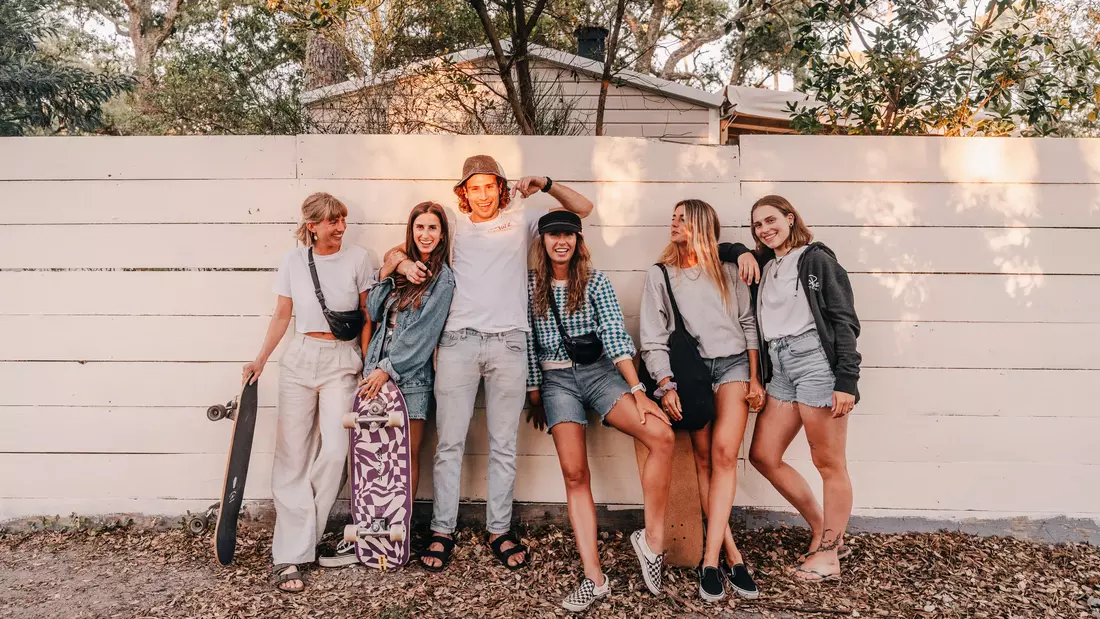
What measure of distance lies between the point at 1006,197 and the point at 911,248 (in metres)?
0.56

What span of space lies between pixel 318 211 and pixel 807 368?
2.43 metres

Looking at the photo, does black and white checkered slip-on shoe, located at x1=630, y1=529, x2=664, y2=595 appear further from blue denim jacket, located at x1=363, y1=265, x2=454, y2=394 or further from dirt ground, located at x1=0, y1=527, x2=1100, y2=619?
blue denim jacket, located at x1=363, y1=265, x2=454, y2=394

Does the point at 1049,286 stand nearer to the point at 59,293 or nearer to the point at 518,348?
the point at 518,348

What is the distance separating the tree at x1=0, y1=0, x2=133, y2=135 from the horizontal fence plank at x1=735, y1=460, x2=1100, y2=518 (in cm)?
471

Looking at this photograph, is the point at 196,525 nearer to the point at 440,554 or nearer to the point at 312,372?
the point at 312,372

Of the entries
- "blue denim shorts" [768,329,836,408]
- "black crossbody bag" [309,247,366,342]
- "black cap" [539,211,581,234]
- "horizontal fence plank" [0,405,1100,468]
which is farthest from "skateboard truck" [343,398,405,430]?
"blue denim shorts" [768,329,836,408]

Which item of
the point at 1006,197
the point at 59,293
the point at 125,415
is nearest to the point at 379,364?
the point at 125,415

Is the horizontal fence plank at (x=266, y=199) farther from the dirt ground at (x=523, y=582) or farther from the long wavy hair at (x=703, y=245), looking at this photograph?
the dirt ground at (x=523, y=582)

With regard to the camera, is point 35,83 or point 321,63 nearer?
point 35,83

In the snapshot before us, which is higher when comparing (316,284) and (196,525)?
(316,284)

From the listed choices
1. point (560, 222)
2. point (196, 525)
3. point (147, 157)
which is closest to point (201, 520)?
point (196, 525)

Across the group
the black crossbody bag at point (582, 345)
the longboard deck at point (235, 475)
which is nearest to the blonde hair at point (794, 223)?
the black crossbody bag at point (582, 345)

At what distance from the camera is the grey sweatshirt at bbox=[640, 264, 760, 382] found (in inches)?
119

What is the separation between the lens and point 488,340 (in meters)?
3.02
